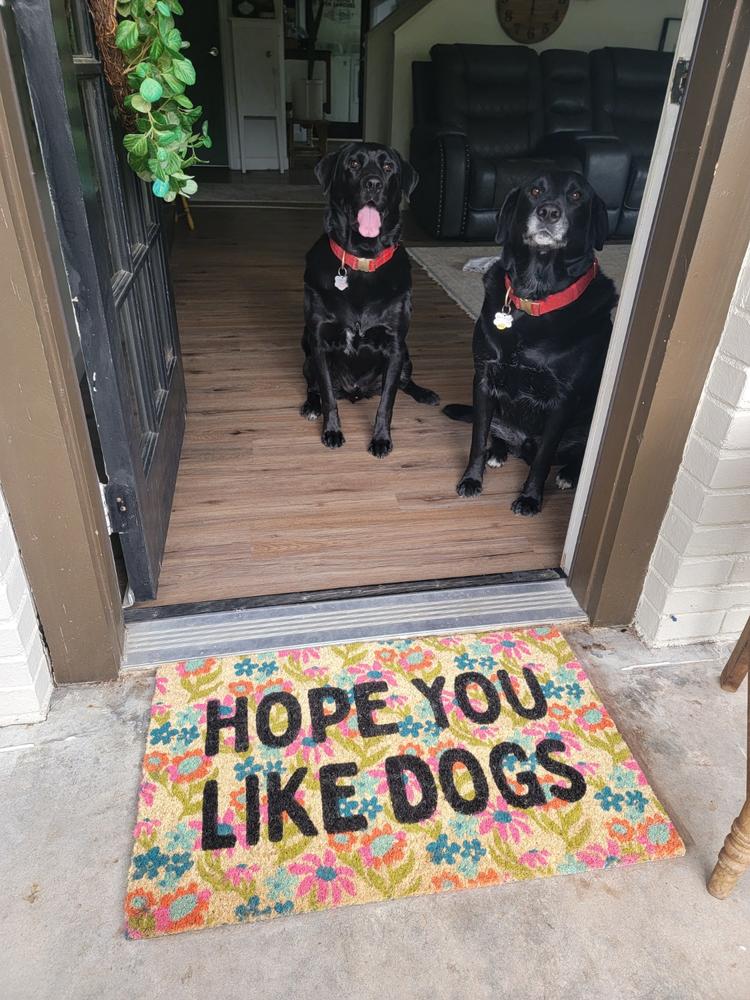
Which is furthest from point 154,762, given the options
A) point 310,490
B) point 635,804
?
point 310,490

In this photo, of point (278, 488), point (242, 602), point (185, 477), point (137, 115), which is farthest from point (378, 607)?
point (137, 115)

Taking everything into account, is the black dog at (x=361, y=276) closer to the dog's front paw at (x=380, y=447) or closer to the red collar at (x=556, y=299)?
the dog's front paw at (x=380, y=447)

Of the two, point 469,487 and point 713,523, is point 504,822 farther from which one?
point 469,487

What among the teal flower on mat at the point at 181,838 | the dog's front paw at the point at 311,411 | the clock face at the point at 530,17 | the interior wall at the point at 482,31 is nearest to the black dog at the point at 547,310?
the dog's front paw at the point at 311,411

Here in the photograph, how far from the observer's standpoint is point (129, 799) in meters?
1.17

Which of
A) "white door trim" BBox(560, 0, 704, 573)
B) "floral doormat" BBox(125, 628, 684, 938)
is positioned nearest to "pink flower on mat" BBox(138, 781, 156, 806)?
"floral doormat" BBox(125, 628, 684, 938)

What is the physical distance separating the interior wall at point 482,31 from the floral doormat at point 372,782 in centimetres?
495

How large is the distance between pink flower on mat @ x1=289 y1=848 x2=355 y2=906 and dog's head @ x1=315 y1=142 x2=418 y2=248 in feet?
5.41

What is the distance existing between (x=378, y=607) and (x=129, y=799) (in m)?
0.65

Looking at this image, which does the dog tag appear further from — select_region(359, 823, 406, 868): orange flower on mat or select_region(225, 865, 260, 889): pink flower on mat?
select_region(225, 865, 260, 889): pink flower on mat

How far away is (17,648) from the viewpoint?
122 centimetres

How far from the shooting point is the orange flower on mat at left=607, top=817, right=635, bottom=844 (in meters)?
1.14

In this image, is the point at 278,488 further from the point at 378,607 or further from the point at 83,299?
the point at 83,299

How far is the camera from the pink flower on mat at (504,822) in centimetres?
113
